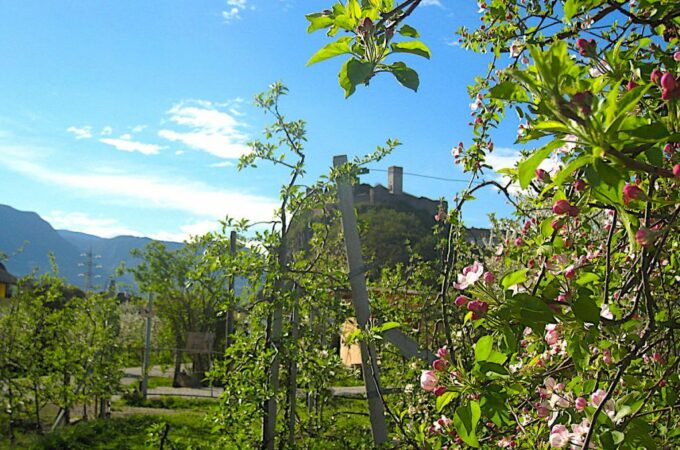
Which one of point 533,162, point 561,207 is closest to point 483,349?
point 561,207

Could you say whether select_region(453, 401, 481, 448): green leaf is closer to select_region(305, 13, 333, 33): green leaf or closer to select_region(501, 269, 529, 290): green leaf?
select_region(501, 269, 529, 290): green leaf

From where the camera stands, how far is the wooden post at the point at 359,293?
330cm

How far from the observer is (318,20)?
1121 millimetres

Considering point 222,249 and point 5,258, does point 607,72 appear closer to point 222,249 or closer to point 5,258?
point 222,249

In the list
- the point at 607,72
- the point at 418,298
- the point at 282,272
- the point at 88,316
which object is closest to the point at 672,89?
the point at 607,72

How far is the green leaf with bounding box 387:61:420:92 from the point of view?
1068 millimetres

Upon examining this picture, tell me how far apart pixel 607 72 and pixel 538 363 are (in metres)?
0.69

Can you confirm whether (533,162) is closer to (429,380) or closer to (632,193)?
(632,193)

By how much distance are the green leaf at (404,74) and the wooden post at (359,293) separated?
224 cm

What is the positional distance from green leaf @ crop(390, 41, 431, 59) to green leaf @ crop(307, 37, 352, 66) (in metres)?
0.08

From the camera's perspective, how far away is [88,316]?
722 centimetres

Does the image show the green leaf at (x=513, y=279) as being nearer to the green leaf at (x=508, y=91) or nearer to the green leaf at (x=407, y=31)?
the green leaf at (x=508, y=91)

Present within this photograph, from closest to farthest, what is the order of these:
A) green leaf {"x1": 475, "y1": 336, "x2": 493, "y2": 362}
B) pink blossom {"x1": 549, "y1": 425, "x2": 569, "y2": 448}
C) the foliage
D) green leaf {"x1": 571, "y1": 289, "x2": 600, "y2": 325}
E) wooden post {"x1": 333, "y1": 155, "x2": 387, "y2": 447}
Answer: green leaf {"x1": 571, "y1": 289, "x2": 600, "y2": 325}, green leaf {"x1": 475, "y1": 336, "x2": 493, "y2": 362}, pink blossom {"x1": 549, "y1": 425, "x2": 569, "y2": 448}, wooden post {"x1": 333, "y1": 155, "x2": 387, "y2": 447}, the foliage

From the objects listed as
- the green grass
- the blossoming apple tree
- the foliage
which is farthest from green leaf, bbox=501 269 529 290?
the foliage
